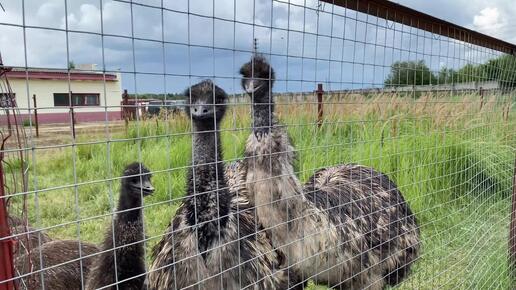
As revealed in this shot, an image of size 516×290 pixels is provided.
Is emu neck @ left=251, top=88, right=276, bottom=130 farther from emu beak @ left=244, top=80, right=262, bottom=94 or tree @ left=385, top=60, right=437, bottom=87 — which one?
tree @ left=385, top=60, right=437, bottom=87

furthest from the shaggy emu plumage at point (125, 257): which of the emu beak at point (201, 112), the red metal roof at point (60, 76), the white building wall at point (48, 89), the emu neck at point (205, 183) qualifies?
the red metal roof at point (60, 76)

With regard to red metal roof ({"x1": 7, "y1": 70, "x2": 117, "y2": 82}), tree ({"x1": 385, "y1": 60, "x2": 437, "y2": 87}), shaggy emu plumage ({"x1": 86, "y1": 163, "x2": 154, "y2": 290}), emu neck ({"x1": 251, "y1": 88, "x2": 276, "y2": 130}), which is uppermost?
tree ({"x1": 385, "y1": 60, "x2": 437, "y2": 87})

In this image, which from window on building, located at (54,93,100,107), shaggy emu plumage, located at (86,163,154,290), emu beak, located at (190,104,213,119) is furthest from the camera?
shaggy emu plumage, located at (86,163,154,290)

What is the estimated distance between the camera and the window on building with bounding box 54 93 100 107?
1.51 meters

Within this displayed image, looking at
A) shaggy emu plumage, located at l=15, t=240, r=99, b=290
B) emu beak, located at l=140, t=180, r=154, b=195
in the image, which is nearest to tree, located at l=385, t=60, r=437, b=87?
emu beak, located at l=140, t=180, r=154, b=195

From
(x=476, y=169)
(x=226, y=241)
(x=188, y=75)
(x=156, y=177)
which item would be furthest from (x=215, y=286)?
(x=476, y=169)

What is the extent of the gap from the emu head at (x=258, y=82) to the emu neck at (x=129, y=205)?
762mm

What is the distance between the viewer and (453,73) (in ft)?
11.2

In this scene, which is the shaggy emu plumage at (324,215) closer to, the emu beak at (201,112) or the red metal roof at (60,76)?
the emu beak at (201,112)

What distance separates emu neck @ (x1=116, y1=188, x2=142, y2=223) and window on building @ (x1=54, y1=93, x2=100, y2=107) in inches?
33.7

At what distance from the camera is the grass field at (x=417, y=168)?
154 inches

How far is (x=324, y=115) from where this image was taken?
480 cm

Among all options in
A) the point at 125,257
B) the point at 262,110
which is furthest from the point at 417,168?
the point at 125,257

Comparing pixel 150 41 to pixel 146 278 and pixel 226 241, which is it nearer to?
pixel 226 241
